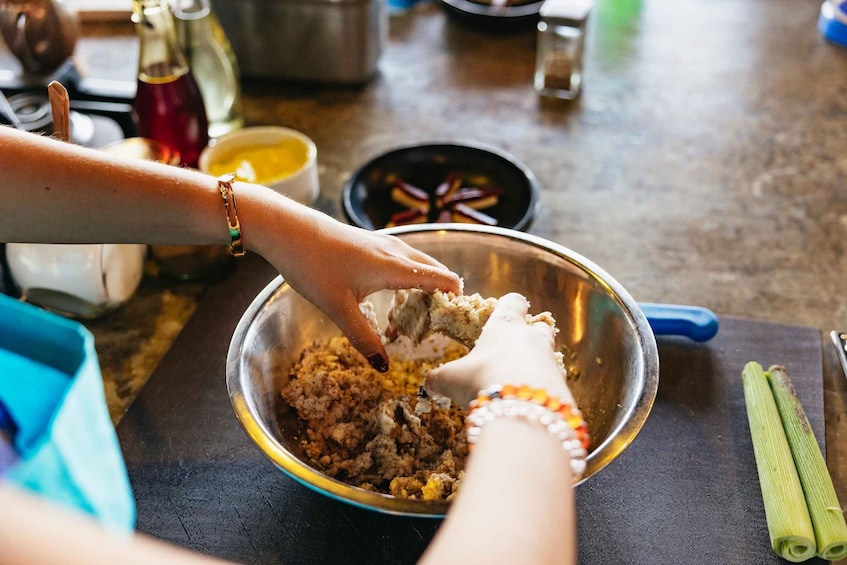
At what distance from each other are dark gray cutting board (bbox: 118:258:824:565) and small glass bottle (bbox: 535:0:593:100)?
2.78ft

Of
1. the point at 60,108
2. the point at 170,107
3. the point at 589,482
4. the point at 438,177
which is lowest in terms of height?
the point at 589,482

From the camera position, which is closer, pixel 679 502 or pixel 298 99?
pixel 679 502

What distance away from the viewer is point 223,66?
5.38ft

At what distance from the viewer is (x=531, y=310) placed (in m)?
1.10

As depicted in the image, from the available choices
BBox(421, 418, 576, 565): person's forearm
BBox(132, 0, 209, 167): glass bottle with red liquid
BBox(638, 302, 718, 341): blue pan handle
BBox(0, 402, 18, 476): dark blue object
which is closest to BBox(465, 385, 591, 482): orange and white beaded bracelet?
BBox(421, 418, 576, 565): person's forearm

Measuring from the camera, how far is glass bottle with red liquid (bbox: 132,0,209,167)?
1.38 metres

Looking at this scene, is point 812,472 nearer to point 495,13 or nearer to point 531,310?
point 531,310

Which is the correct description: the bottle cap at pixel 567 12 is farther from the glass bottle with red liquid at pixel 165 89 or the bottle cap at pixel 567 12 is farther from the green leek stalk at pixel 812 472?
the green leek stalk at pixel 812 472

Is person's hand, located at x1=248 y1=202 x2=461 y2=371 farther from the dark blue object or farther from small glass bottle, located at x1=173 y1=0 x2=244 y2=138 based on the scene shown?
small glass bottle, located at x1=173 y1=0 x2=244 y2=138

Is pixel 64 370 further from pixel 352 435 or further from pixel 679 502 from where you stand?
pixel 679 502

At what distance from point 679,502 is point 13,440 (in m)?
0.76

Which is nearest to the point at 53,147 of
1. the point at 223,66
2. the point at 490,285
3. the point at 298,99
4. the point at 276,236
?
the point at 276,236

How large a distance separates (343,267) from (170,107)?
723 mm

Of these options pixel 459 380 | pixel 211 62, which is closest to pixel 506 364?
pixel 459 380
